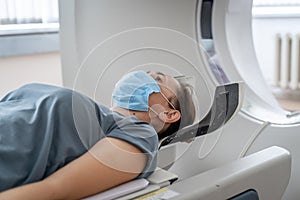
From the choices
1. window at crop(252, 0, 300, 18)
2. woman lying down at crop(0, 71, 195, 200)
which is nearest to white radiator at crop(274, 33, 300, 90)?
window at crop(252, 0, 300, 18)

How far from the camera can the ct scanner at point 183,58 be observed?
1.33m

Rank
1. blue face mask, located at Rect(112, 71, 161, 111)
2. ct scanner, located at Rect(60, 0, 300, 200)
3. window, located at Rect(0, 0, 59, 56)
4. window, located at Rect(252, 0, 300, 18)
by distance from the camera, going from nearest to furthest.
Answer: blue face mask, located at Rect(112, 71, 161, 111) < ct scanner, located at Rect(60, 0, 300, 200) < window, located at Rect(0, 0, 59, 56) < window, located at Rect(252, 0, 300, 18)

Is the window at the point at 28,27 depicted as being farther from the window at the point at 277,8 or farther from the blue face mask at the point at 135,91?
the window at the point at 277,8

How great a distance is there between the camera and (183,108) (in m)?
1.13

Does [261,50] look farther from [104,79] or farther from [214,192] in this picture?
[214,192]

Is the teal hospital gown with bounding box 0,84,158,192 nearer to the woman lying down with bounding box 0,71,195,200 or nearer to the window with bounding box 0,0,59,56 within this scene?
the woman lying down with bounding box 0,71,195,200

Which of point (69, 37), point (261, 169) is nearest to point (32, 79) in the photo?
point (69, 37)

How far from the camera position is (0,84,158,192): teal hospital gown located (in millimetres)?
844

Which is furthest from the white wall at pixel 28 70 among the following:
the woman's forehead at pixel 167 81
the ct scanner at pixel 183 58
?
the woman's forehead at pixel 167 81

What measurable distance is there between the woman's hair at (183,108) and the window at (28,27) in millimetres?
913

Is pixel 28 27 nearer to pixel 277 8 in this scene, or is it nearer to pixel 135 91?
pixel 135 91

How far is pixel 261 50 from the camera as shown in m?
3.63

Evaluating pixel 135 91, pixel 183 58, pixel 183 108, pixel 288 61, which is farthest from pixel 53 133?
pixel 288 61

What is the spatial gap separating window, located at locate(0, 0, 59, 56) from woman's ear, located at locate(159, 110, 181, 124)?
0.94 m
